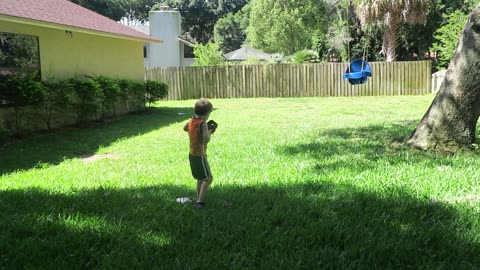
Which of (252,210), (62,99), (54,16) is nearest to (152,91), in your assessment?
(54,16)

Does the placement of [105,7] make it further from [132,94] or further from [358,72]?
[358,72]

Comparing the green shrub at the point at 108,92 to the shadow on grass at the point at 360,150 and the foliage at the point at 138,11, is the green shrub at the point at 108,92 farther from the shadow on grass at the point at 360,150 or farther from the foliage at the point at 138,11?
the foliage at the point at 138,11

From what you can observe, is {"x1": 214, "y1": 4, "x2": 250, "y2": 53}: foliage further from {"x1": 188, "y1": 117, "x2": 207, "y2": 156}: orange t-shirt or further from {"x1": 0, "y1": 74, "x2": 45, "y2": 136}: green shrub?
{"x1": 188, "y1": 117, "x2": 207, "y2": 156}: orange t-shirt

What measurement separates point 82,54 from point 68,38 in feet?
2.78

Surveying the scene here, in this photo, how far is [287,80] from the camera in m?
22.9

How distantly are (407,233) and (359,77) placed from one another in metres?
13.6

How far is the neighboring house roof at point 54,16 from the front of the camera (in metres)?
9.82

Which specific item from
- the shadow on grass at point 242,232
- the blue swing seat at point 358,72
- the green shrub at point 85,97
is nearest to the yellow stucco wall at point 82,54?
the green shrub at point 85,97

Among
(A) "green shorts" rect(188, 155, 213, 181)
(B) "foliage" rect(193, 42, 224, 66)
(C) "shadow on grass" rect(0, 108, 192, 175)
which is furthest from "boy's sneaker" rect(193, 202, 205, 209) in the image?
(B) "foliage" rect(193, 42, 224, 66)

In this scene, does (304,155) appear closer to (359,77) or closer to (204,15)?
(359,77)

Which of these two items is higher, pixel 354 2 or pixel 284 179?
pixel 354 2

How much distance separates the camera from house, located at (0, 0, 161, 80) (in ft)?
34.3

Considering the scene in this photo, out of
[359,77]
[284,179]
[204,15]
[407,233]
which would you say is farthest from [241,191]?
[204,15]

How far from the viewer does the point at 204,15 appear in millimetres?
63469
